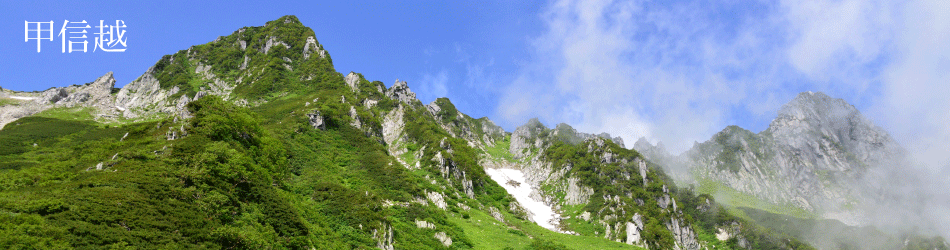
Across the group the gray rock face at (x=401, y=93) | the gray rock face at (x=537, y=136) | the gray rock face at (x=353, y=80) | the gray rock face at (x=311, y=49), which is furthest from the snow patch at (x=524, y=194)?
the gray rock face at (x=311, y=49)

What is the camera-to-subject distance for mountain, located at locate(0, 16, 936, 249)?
20.6 meters

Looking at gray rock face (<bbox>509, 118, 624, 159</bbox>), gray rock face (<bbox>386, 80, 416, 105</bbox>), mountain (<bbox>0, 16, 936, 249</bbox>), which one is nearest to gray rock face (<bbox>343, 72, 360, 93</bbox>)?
mountain (<bbox>0, 16, 936, 249</bbox>)

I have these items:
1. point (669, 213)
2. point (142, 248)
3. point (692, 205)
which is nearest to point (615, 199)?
point (669, 213)

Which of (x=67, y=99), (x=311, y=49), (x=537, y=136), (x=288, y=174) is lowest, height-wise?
(x=288, y=174)

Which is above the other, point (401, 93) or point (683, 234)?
point (401, 93)

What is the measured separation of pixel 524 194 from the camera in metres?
103

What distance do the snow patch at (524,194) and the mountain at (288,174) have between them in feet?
2.11

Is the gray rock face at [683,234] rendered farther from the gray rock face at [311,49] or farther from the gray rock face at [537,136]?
the gray rock face at [311,49]

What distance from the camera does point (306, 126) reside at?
6278cm

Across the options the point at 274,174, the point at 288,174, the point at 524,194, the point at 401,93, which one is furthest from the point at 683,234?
the point at 401,93

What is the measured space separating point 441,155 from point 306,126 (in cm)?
2555

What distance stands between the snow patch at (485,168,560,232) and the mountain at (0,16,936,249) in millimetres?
642

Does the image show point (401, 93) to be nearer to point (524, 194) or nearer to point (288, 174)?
point (524, 194)

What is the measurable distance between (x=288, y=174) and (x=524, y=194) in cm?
6975
